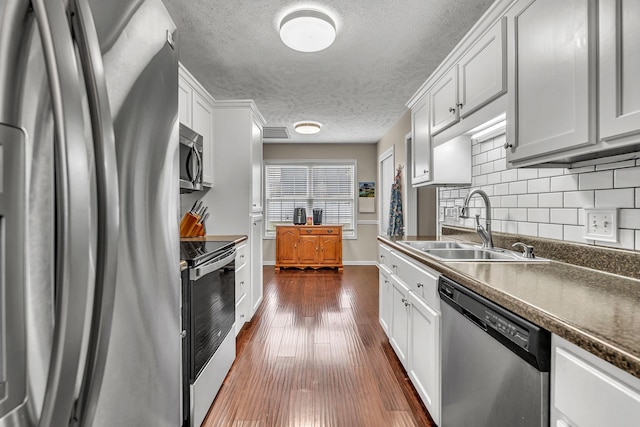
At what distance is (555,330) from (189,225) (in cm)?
273

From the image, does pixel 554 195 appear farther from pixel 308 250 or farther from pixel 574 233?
pixel 308 250

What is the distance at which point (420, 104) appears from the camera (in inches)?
103

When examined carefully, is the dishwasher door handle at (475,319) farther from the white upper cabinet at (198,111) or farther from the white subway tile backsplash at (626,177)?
the white upper cabinet at (198,111)

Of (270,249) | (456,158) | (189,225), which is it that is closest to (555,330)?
(456,158)

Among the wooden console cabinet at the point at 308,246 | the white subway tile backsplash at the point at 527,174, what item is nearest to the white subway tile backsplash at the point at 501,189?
the white subway tile backsplash at the point at 527,174

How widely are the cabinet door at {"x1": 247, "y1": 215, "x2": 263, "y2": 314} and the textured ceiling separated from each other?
4.62 feet

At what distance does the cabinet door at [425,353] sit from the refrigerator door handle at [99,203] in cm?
137

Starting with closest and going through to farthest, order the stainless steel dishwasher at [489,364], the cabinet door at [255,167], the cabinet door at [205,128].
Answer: the stainless steel dishwasher at [489,364], the cabinet door at [205,128], the cabinet door at [255,167]

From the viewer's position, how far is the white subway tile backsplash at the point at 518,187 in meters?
1.87

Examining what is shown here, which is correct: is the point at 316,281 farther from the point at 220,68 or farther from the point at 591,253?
the point at 591,253

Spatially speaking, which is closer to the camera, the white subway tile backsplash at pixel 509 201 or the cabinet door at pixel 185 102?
the white subway tile backsplash at pixel 509 201

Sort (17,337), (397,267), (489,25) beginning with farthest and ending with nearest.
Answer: (397,267), (489,25), (17,337)

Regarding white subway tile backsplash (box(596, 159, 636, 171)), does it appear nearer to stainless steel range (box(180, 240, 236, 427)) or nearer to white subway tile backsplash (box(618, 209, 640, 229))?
white subway tile backsplash (box(618, 209, 640, 229))

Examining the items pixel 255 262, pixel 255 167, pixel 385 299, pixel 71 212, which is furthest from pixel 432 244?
pixel 71 212
